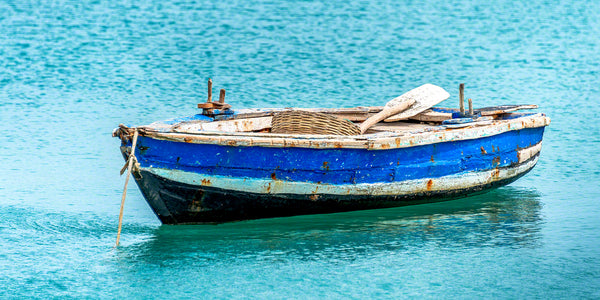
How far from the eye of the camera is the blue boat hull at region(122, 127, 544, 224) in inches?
340

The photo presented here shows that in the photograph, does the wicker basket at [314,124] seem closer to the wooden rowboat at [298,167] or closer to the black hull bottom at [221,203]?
the wooden rowboat at [298,167]

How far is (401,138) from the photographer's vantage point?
9.20m

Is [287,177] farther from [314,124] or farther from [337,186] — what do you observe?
[314,124]

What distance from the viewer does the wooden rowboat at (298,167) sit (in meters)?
8.60

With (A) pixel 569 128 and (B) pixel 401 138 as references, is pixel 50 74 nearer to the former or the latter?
(A) pixel 569 128

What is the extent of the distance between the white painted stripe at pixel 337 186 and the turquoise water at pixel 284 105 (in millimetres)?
298

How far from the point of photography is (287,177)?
890 centimetres

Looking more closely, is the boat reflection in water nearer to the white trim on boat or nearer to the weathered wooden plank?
the white trim on boat

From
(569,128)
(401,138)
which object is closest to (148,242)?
(401,138)

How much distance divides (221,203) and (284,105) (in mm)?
8027

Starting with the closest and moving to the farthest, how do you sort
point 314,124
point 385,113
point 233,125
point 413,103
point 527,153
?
point 314,124 → point 233,125 → point 527,153 → point 385,113 → point 413,103

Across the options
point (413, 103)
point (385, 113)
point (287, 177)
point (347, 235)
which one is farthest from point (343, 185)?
point (413, 103)

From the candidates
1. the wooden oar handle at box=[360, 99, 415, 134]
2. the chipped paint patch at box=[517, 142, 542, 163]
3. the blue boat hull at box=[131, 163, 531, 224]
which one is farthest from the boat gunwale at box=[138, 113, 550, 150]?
the wooden oar handle at box=[360, 99, 415, 134]

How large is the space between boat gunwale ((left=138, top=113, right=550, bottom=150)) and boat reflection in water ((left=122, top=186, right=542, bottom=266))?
82cm
